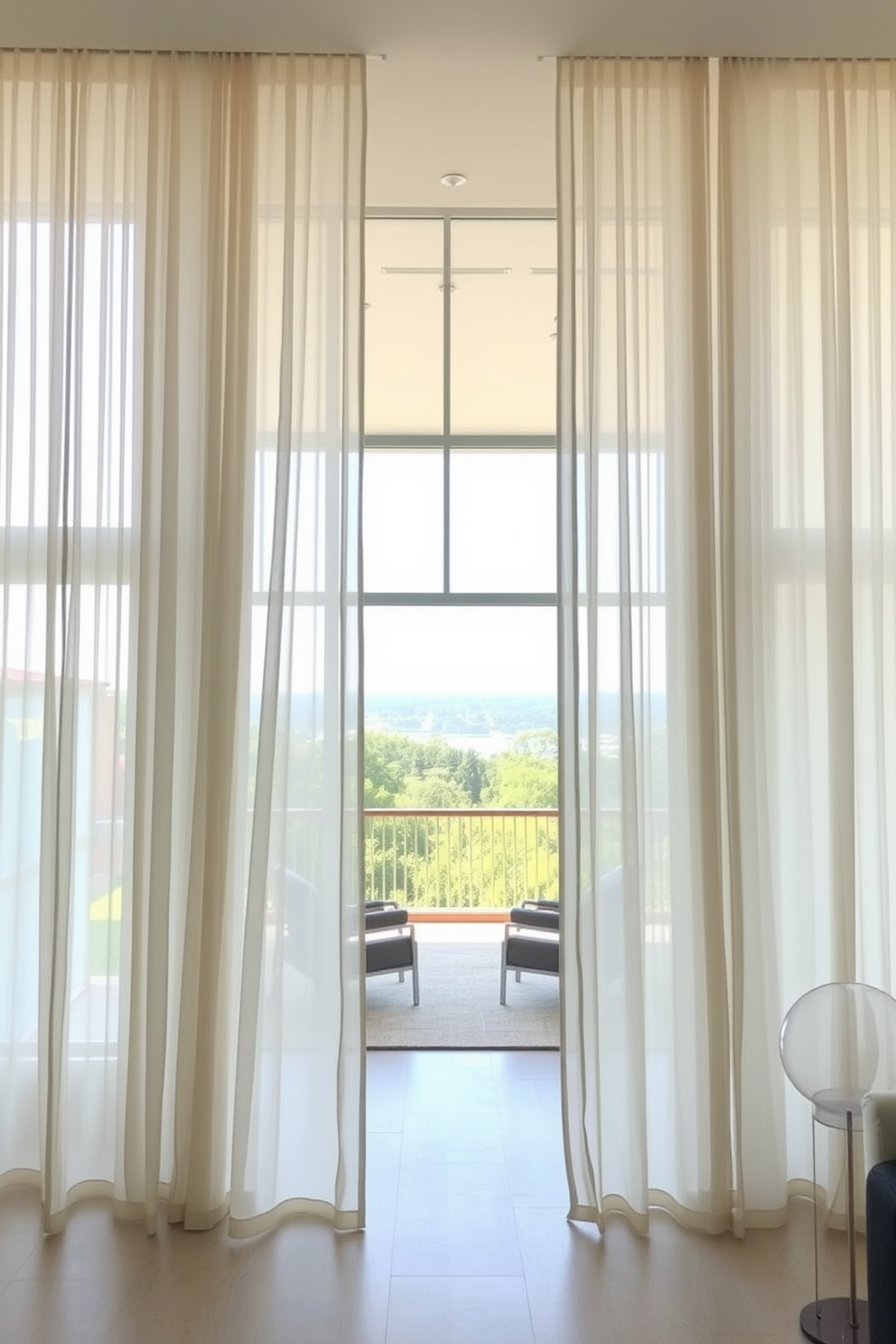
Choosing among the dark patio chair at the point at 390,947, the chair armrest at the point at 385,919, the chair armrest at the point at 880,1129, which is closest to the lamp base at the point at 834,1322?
the chair armrest at the point at 880,1129

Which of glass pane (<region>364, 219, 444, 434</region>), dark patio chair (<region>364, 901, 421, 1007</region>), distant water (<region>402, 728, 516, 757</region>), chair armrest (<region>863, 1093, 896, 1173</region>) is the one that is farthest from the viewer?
A: distant water (<region>402, 728, 516, 757</region>)

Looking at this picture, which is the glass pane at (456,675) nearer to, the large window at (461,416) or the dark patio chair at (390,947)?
the large window at (461,416)

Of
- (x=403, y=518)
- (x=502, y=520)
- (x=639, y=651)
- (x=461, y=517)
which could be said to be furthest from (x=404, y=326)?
(x=639, y=651)

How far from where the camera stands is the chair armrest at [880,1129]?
2309 mm

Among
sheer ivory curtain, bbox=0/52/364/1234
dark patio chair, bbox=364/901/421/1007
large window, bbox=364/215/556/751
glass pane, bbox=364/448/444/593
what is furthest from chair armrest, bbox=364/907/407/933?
sheer ivory curtain, bbox=0/52/364/1234

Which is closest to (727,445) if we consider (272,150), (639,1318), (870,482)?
(870,482)

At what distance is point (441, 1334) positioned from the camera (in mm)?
2465

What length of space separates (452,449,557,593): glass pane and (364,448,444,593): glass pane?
0.16 m

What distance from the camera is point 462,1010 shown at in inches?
205

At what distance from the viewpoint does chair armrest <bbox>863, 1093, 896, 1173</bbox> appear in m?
2.31

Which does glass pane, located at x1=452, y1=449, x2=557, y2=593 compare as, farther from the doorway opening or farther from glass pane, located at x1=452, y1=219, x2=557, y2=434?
glass pane, located at x1=452, y1=219, x2=557, y2=434

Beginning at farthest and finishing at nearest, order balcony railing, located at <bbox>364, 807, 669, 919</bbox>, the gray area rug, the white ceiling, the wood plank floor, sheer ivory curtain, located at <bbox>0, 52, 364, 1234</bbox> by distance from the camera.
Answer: balcony railing, located at <bbox>364, 807, 669, 919</bbox>
the gray area rug
sheer ivory curtain, located at <bbox>0, 52, 364, 1234</bbox>
the white ceiling
the wood plank floor

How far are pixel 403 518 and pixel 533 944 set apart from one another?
249cm

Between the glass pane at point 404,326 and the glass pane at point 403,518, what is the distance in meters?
0.23
